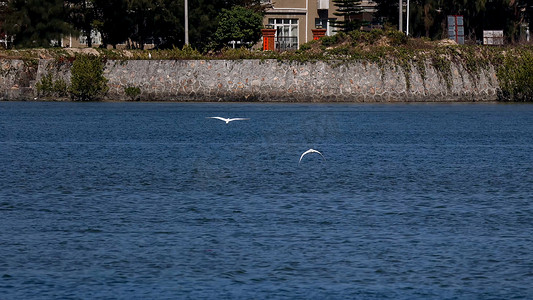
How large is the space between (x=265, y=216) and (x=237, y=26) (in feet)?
167

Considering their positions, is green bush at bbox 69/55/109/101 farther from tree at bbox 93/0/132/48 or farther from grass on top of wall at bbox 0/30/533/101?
tree at bbox 93/0/132/48

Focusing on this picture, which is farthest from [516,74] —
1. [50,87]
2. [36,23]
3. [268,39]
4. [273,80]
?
[36,23]

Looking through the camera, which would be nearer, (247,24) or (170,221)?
(170,221)

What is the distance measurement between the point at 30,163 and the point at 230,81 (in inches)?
1178

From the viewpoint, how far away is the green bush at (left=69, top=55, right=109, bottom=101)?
52844mm

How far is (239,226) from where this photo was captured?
13719 mm

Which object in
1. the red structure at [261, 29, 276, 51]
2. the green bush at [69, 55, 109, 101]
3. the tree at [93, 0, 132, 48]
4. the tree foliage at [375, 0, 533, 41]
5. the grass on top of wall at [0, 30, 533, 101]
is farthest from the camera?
the tree foliage at [375, 0, 533, 41]

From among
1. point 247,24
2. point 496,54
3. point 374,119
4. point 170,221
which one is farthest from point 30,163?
point 247,24

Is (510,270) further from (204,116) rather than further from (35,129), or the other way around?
(204,116)

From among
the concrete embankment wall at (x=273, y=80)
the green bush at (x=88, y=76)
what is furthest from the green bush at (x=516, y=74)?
the green bush at (x=88, y=76)

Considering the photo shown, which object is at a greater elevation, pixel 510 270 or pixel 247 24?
pixel 247 24

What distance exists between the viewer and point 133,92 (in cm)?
5366

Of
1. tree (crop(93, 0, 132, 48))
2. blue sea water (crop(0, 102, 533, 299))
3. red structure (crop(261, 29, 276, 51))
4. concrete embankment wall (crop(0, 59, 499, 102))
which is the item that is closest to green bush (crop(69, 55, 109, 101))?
concrete embankment wall (crop(0, 59, 499, 102))

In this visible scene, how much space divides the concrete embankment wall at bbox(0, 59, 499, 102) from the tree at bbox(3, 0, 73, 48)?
9.79 m
